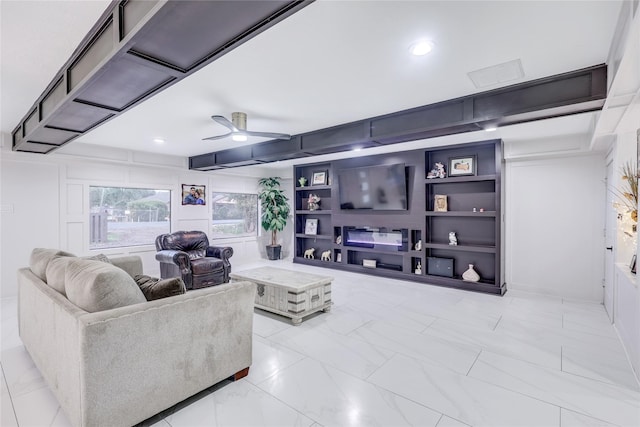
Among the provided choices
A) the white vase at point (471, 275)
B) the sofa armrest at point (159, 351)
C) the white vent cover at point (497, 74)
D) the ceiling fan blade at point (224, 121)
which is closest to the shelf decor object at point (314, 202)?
the white vase at point (471, 275)

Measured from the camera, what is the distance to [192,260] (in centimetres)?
516

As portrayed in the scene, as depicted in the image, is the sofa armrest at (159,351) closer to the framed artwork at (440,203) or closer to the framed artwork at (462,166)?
the framed artwork at (440,203)

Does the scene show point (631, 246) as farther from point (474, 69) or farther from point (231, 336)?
point (231, 336)

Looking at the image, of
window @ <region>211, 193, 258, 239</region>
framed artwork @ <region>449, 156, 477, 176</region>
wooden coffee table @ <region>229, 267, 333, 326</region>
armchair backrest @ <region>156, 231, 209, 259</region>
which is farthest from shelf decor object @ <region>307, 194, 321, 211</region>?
wooden coffee table @ <region>229, 267, 333, 326</region>

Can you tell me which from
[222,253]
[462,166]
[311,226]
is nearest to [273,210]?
[311,226]

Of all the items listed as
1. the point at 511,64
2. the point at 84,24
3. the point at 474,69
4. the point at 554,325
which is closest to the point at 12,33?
the point at 84,24

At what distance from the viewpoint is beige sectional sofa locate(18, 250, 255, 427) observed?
5.33 feet

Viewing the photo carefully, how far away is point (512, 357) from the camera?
2.71m

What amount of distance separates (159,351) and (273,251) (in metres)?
6.00

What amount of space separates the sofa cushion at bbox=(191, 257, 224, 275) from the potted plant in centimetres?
254

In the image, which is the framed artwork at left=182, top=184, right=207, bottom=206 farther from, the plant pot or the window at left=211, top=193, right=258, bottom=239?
the plant pot

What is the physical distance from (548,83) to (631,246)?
2.00 metres

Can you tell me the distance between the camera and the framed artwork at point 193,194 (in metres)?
6.60

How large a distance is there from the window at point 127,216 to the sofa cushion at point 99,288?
4.17m
